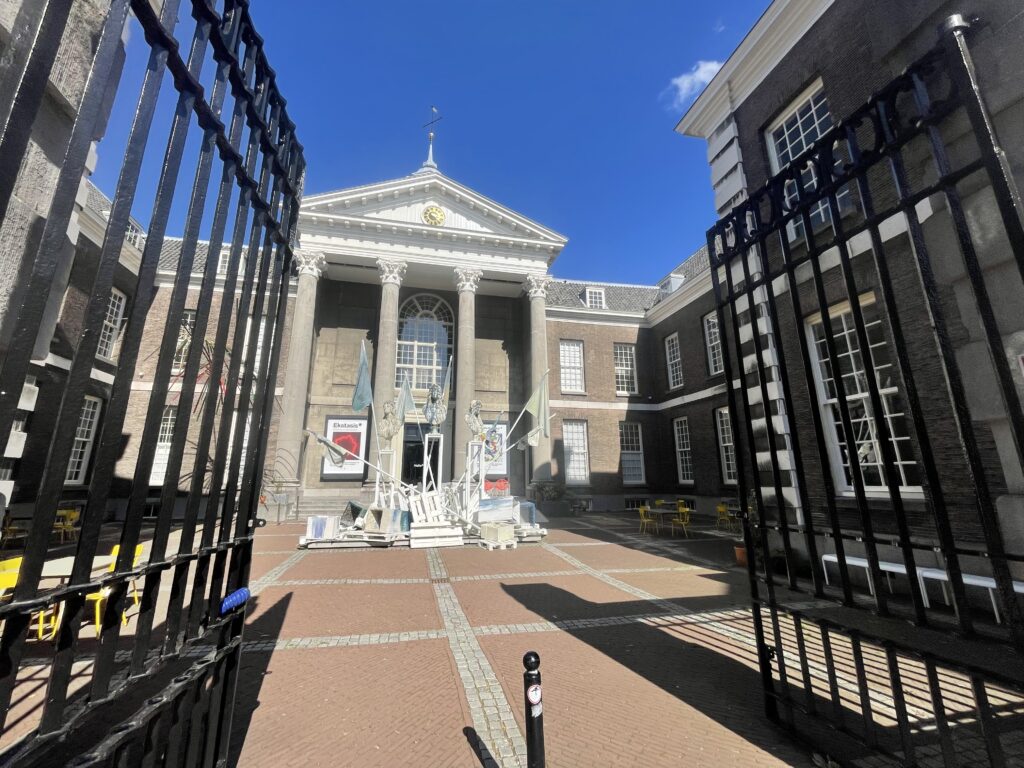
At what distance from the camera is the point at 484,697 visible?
3.70 metres

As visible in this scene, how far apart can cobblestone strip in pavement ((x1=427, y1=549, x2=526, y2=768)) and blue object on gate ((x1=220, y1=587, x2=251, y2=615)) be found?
190 centimetres

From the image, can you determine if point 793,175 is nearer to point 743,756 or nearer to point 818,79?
point 743,756

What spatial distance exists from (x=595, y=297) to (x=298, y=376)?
15.8 meters

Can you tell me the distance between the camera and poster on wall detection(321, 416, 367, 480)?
19.3 m

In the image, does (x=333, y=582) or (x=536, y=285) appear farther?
(x=536, y=285)

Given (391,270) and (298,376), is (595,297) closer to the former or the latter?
(391,270)

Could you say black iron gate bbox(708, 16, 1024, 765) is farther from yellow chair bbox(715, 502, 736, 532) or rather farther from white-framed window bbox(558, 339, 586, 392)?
white-framed window bbox(558, 339, 586, 392)

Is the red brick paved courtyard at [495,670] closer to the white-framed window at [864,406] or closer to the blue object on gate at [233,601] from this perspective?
the blue object on gate at [233,601]

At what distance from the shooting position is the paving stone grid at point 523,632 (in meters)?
3.02

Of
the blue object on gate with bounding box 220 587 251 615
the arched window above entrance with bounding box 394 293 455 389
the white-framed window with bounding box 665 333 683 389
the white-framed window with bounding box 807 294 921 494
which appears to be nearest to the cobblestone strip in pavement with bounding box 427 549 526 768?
the blue object on gate with bounding box 220 587 251 615

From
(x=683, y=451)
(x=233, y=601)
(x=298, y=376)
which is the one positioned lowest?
(x=233, y=601)

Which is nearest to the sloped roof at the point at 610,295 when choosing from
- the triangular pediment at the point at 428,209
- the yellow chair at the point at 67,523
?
the triangular pediment at the point at 428,209

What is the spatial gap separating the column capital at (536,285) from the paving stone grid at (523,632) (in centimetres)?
1301

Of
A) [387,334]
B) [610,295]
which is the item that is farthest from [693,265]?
[387,334]
